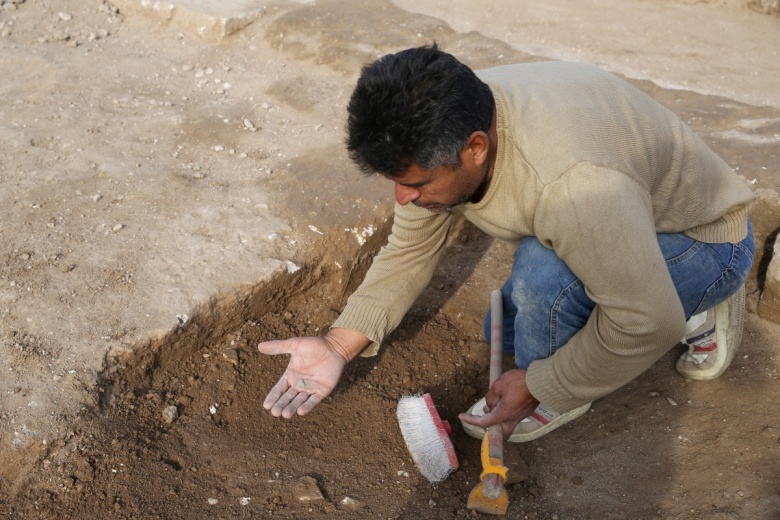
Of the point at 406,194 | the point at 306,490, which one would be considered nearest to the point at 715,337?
the point at 406,194

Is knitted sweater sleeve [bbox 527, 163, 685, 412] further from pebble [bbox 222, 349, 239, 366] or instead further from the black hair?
pebble [bbox 222, 349, 239, 366]

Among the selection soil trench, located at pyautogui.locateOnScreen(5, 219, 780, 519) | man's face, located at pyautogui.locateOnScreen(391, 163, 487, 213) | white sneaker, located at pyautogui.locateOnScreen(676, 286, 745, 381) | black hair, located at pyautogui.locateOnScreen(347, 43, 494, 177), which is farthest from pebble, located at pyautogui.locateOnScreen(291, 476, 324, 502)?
white sneaker, located at pyautogui.locateOnScreen(676, 286, 745, 381)

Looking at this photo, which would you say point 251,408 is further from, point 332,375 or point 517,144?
point 517,144

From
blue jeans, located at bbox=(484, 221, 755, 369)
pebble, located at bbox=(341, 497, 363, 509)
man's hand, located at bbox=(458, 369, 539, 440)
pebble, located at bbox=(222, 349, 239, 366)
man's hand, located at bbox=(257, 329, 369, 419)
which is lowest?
pebble, located at bbox=(222, 349, 239, 366)

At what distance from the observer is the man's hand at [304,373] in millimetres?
2461

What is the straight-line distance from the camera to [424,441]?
103 inches

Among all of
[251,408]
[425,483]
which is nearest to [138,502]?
[251,408]

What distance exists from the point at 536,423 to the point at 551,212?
1073mm

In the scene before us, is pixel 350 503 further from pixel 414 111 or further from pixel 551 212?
pixel 414 111

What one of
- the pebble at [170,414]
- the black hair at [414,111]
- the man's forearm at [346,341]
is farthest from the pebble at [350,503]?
the black hair at [414,111]

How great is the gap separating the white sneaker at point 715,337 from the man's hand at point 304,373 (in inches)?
53.6

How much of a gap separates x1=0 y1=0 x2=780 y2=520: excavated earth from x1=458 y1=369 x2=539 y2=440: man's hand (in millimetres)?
383

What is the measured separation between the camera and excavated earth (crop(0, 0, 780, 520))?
8.07 ft

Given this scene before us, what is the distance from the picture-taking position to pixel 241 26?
5203 mm
